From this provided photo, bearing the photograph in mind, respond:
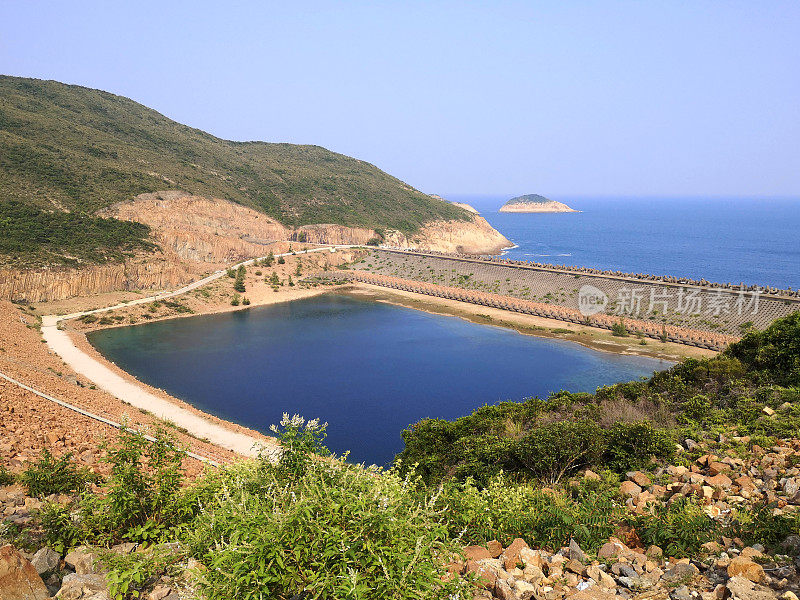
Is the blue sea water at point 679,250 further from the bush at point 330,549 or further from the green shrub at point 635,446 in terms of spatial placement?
the bush at point 330,549

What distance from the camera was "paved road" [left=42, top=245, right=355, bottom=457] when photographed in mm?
26312

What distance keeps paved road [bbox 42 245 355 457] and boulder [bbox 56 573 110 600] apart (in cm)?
907

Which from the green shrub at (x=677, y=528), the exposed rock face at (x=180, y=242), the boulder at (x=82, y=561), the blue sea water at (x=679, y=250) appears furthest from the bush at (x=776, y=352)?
the blue sea water at (x=679, y=250)

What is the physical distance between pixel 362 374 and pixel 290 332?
1632 centimetres

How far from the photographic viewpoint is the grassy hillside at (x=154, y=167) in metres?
74.0

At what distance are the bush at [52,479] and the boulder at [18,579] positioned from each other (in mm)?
4855

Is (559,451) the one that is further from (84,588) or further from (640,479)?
(84,588)

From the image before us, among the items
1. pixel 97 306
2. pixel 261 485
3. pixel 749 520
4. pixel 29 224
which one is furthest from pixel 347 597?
pixel 29 224

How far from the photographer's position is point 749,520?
30.0ft

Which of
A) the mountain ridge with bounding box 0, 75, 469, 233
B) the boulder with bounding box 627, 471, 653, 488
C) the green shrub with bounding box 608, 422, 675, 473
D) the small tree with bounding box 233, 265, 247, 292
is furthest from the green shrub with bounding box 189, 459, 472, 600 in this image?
the mountain ridge with bounding box 0, 75, 469, 233

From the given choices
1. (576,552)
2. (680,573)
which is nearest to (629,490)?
(576,552)

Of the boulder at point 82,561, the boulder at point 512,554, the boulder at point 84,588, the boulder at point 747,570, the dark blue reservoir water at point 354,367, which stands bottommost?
the dark blue reservoir water at point 354,367

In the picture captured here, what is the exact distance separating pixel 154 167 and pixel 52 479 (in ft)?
303

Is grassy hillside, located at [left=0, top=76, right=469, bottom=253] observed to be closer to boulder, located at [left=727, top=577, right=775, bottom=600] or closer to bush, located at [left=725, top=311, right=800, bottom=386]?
bush, located at [left=725, top=311, right=800, bottom=386]
